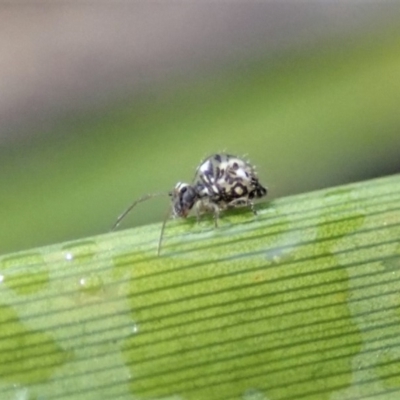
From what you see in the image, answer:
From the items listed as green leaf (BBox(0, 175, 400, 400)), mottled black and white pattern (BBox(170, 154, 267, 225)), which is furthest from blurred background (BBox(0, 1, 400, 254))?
green leaf (BBox(0, 175, 400, 400))

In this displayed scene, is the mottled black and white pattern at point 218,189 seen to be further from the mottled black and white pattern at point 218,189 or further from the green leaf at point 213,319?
the green leaf at point 213,319

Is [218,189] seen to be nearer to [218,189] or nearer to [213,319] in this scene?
[218,189]

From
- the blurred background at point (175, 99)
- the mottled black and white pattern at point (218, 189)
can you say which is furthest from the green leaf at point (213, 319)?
the blurred background at point (175, 99)

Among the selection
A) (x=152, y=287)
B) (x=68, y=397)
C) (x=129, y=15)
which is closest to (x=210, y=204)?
(x=152, y=287)

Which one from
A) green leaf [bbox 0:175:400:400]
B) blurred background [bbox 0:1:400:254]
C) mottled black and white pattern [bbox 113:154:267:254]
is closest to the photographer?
green leaf [bbox 0:175:400:400]

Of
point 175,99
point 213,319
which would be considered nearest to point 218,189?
point 213,319

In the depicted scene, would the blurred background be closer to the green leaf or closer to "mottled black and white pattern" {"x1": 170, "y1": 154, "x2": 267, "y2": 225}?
"mottled black and white pattern" {"x1": 170, "y1": 154, "x2": 267, "y2": 225}
